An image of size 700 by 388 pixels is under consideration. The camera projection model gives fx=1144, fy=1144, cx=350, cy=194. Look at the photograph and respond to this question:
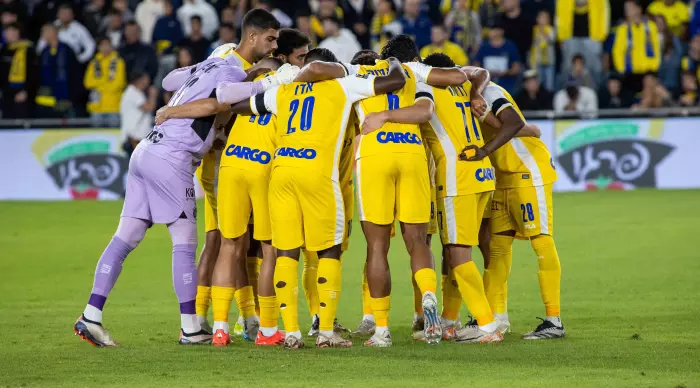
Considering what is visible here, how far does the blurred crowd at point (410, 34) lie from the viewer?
20797 mm

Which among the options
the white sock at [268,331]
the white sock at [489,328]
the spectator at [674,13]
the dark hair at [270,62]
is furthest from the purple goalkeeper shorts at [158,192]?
the spectator at [674,13]

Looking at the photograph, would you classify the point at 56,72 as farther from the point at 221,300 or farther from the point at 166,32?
the point at 221,300

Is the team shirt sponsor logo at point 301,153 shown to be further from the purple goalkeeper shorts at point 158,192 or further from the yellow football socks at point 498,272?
the yellow football socks at point 498,272

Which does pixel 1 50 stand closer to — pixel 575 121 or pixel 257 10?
pixel 575 121

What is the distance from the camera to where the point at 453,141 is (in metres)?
8.97

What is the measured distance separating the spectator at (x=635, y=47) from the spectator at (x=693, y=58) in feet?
1.62

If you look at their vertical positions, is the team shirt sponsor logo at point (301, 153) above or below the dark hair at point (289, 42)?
below

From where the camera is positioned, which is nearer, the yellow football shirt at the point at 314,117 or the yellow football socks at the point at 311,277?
the yellow football shirt at the point at 314,117

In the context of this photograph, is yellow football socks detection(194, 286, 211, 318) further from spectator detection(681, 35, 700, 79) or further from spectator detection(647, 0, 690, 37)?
spectator detection(647, 0, 690, 37)

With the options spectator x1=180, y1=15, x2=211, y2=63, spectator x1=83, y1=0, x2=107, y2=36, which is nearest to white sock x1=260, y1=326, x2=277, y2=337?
spectator x1=180, y1=15, x2=211, y2=63

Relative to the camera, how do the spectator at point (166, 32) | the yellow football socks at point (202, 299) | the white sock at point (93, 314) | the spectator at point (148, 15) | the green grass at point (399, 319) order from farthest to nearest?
the spectator at point (148, 15), the spectator at point (166, 32), the yellow football socks at point (202, 299), the white sock at point (93, 314), the green grass at point (399, 319)

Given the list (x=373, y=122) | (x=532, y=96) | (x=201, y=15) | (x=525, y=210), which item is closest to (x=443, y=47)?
(x=532, y=96)

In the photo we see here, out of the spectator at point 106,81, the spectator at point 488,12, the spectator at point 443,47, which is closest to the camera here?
the spectator at point 443,47

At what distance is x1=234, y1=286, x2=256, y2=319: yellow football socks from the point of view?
9391mm
